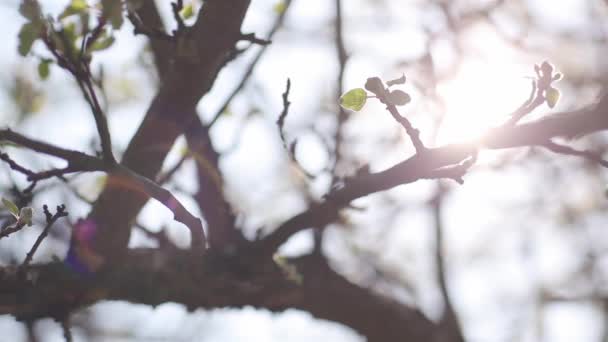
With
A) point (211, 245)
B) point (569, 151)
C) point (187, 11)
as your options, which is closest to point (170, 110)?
point (187, 11)

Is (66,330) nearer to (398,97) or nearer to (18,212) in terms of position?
(18,212)

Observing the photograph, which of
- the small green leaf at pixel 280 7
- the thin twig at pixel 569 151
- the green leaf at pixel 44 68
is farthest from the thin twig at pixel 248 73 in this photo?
the thin twig at pixel 569 151

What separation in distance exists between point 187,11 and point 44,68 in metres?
0.52

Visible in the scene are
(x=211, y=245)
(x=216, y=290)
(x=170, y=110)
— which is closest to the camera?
(x=170, y=110)

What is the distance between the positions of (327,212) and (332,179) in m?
0.63

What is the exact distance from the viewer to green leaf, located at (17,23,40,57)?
1.73 meters

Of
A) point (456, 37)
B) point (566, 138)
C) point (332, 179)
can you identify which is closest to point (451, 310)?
point (332, 179)

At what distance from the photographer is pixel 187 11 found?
2.18 meters

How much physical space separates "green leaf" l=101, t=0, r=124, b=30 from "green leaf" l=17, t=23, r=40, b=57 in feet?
0.67

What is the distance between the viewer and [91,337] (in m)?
5.69

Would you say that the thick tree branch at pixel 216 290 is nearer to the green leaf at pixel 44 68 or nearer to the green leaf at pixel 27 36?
the green leaf at pixel 44 68

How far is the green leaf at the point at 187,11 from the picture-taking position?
7.12 feet

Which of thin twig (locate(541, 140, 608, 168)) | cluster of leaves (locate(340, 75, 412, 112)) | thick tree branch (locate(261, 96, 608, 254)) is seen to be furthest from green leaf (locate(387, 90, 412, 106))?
thin twig (locate(541, 140, 608, 168))

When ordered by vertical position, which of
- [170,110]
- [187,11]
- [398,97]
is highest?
[187,11]
